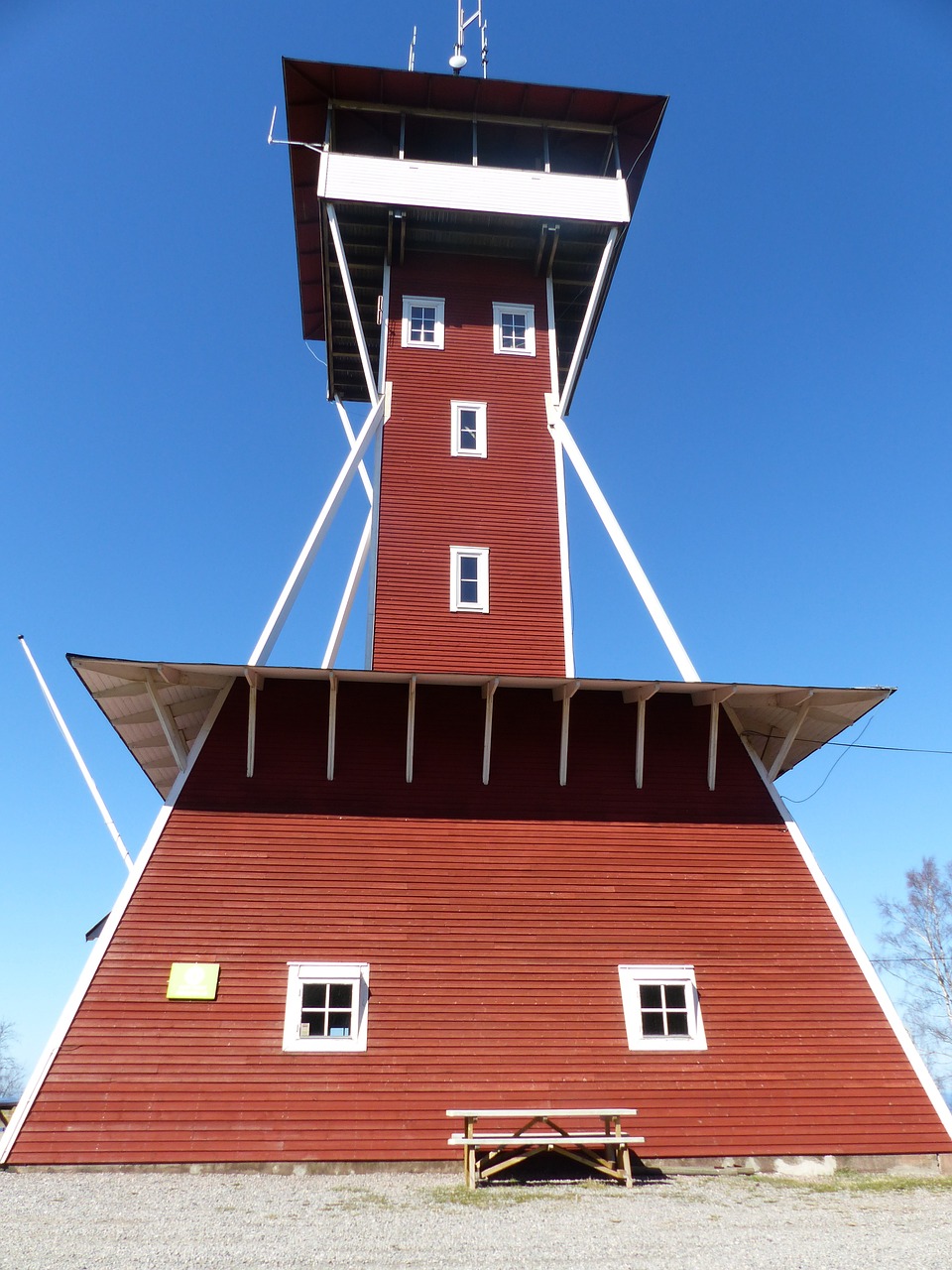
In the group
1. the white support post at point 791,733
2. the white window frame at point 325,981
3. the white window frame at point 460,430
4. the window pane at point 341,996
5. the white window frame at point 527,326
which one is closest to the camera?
the white window frame at point 325,981

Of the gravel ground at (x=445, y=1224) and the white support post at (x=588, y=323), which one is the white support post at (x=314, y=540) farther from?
the gravel ground at (x=445, y=1224)

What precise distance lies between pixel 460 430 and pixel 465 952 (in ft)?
35.4

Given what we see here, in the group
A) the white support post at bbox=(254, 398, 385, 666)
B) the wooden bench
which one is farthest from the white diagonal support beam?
the wooden bench

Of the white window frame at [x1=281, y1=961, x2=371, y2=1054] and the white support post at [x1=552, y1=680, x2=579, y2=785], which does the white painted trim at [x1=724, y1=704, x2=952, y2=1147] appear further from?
the white window frame at [x1=281, y1=961, x2=371, y2=1054]

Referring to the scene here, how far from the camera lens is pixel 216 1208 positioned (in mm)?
9641

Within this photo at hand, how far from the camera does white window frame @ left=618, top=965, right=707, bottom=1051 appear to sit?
43.3ft

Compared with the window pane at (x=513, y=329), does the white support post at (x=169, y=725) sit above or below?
below

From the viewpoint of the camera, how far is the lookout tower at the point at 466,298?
1738cm

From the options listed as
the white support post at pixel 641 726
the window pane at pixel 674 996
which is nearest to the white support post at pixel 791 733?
the white support post at pixel 641 726

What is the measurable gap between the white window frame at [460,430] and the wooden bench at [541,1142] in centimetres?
1224

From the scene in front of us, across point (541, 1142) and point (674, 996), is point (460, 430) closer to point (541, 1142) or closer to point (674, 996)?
point (674, 996)

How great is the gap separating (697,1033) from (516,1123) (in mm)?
2974

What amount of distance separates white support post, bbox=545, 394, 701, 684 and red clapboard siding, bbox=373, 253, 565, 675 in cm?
37

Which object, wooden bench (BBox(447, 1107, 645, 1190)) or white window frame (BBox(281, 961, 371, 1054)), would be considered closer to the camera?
wooden bench (BBox(447, 1107, 645, 1190))
